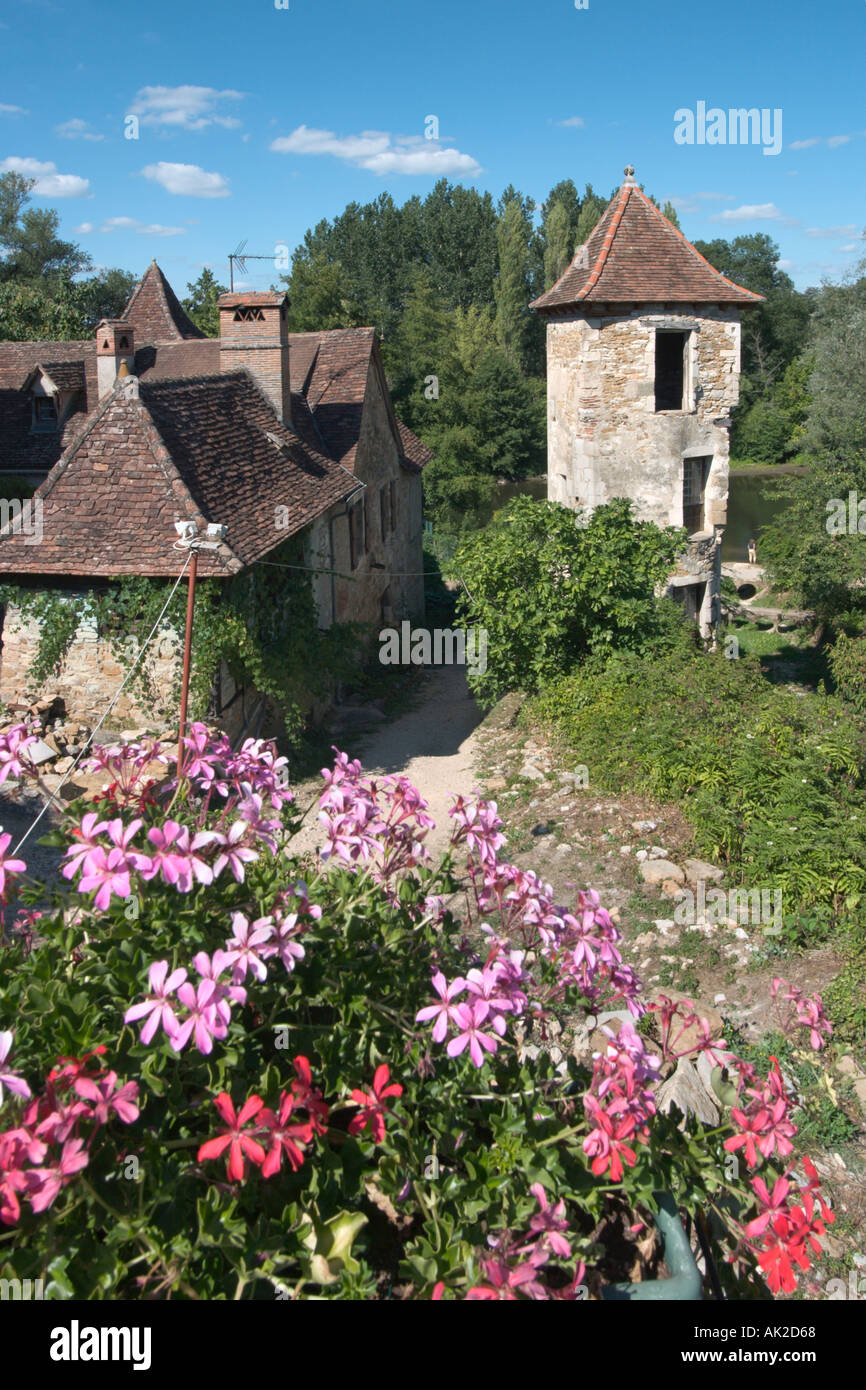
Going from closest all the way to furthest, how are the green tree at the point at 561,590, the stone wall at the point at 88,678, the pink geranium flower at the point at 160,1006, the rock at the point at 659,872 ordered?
the pink geranium flower at the point at 160,1006
the rock at the point at 659,872
the stone wall at the point at 88,678
the green tree at the point at 561,590

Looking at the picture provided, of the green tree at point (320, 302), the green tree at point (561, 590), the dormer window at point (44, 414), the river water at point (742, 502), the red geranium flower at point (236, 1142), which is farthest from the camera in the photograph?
the green tree at point (320, 302)

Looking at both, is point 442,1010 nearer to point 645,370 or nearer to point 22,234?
point 645,370

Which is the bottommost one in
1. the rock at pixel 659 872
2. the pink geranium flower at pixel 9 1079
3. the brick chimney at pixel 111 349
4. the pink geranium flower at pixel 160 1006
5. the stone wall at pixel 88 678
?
the rock at pixel 659 872

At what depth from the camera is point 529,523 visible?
16.7m

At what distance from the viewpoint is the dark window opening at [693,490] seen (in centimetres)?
1895

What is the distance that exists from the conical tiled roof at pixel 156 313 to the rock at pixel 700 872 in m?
20.6

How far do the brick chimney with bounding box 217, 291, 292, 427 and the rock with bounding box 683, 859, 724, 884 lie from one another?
11.2m

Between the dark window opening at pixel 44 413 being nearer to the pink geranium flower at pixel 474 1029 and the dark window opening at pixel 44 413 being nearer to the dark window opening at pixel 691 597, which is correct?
the dark window opening at pixel 691 597

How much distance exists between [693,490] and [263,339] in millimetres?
8412

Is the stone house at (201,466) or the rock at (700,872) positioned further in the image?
the stone house at (201,466)

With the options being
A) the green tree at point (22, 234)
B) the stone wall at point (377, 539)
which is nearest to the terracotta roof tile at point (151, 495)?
the stone wall at point (377, 539)

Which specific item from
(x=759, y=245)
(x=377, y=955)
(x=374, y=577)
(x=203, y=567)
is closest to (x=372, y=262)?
(x=759, y=245)

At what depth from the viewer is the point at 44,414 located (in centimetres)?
2325
